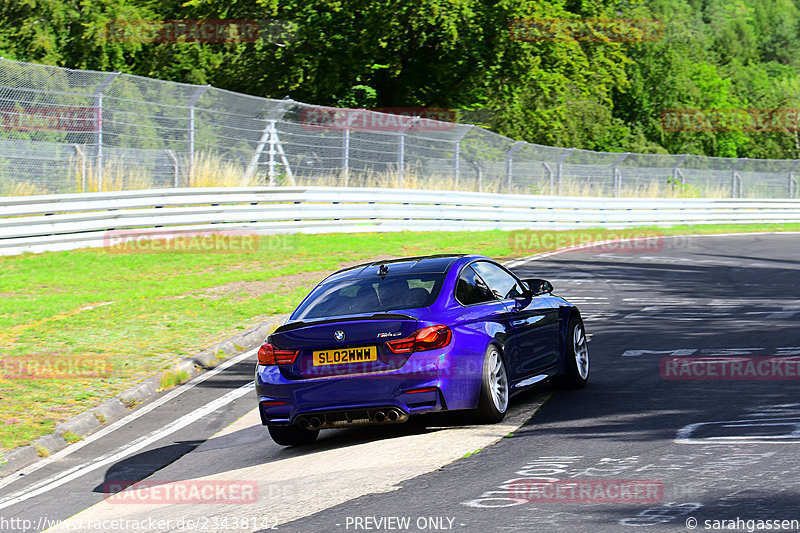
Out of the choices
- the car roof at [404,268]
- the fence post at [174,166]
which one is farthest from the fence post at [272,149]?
the car roof at [404,268]

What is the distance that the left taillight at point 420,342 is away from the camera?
752 centimetres

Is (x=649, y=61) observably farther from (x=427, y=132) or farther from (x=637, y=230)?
(x=427, y=132)

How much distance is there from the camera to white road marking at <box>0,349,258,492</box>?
7.81 m

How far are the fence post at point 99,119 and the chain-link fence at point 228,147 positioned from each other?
2 cm

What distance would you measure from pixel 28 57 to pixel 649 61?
154 feet

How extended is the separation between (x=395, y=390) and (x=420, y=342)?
387 millimetres

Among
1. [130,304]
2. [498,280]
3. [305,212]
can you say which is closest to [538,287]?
[498,280]

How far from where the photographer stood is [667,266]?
21.2 m

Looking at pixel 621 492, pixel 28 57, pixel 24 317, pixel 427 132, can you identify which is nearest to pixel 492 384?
pixel 621 492

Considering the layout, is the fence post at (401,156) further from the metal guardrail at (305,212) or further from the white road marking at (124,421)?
the white road marking at (124,421)

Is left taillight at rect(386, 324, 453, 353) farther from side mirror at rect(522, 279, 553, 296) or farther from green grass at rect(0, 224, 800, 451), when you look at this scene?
green grass at rect(0, 224, 800, 451)

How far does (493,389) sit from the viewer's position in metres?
7.96

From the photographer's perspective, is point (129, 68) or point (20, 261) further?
point (129, 68)

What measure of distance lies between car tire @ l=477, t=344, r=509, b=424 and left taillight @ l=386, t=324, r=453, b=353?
1.50ft
